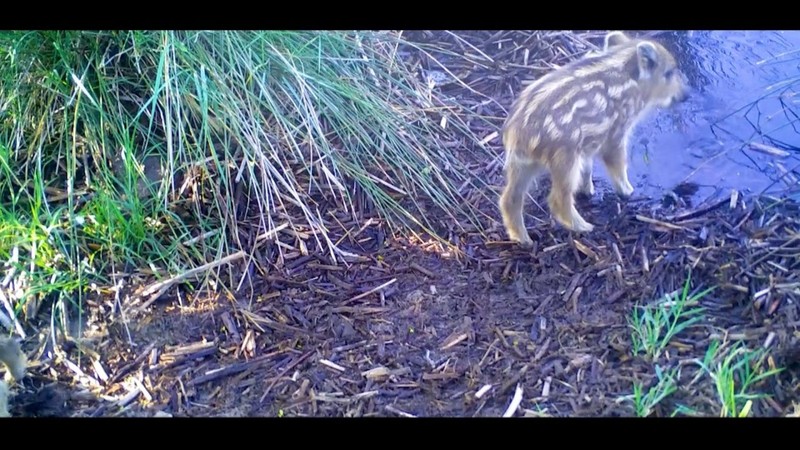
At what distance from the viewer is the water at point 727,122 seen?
214 centimetres

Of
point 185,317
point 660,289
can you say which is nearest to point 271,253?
point 185,317

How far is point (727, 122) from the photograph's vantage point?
2.22 m

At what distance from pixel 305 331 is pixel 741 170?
1.17m

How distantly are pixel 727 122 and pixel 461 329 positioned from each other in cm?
96

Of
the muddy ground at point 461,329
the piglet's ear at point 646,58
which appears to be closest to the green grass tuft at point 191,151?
the muddy ground at point 461,329

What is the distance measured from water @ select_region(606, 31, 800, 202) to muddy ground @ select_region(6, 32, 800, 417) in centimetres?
9

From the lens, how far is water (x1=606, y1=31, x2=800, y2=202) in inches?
84.1

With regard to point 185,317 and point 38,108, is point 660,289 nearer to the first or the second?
point 185,317

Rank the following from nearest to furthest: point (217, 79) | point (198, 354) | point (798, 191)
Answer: point (198, 354)
point (798, 191)
point (217, 79)

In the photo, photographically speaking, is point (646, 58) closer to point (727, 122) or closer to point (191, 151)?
point (727, 122)

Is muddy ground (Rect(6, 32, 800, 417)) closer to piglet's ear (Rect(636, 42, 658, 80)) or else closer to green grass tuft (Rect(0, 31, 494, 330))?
green grass tuft (Rect(0, 31, 494, 330))

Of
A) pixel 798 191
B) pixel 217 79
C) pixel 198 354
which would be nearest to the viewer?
pixel 198 354

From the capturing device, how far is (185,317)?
195 cm
